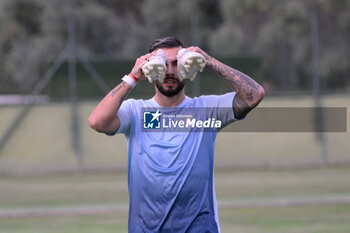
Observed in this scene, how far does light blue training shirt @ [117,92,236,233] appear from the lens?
4.78 meters

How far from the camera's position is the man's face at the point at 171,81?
4664 millimetres

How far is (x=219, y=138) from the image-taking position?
21984mm

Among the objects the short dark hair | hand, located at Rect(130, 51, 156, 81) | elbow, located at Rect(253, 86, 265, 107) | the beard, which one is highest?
the short dark hair

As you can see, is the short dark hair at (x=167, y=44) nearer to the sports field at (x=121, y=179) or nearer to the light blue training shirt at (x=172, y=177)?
the light blue training shirt at (x=172, y=177)

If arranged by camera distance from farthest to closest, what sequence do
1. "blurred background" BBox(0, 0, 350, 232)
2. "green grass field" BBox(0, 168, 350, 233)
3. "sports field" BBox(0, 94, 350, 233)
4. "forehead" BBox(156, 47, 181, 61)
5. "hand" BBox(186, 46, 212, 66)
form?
1. "blurred background" BBox(0, 0, 350, 232)
2. "sports field" BBox(0, 94, 350, 233)
3. "green grass field" BBox(0, 168, 350, 233)
4. "forehead" BBox(156, 47, 181, 61)
5. "hand" BBox(186, 46, 212, 66)

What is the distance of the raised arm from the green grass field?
6.98m

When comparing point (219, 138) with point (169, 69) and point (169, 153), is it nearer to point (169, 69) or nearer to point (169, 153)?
point (169, 153)

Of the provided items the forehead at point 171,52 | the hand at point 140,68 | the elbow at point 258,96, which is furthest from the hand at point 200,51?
the elbow at point 258,96

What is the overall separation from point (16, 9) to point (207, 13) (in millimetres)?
18586

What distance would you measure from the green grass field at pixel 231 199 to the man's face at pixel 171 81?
7.08 m

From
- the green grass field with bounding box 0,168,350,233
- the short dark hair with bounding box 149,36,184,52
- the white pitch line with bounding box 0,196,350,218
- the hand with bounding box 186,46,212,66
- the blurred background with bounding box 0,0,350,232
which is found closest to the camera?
the hand with bounding box 186,46,212,66

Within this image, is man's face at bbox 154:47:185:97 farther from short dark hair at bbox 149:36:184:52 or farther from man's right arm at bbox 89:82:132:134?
man's right arm at bbox 89:82:132:134

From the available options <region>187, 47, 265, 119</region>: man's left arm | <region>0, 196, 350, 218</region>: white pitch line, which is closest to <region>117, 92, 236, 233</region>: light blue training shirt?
<region>187, 47, 265, 119</region>: man's left arm

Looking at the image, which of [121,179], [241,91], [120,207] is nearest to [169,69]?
[241,91]
